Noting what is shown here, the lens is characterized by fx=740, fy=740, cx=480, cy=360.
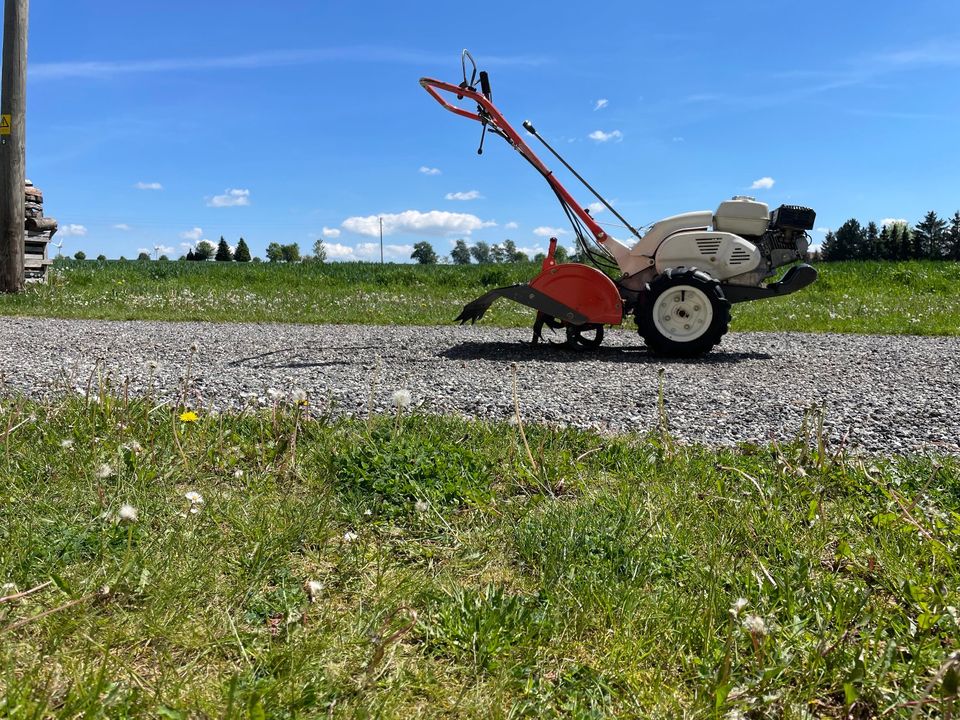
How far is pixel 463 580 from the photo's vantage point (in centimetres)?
233

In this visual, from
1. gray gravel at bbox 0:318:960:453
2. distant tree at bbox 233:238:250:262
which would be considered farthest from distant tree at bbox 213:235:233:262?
gray gravel at bbox 0:318:960:453

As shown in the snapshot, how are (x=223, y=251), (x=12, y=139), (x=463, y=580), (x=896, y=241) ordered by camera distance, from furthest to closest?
(x=223, y=251), (x=896, y=241), (x=12, y=139), (x=463, y=580)

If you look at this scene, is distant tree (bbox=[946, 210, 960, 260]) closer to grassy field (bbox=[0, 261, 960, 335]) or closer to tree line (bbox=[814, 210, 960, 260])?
tree line (bbox=[814, 210, 960, 260])

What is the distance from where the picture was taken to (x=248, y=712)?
5.15ft

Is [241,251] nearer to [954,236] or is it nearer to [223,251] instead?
[223,251]

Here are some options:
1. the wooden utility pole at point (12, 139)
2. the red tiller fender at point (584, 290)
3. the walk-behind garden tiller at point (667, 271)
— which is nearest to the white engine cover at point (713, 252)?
the walk-behind garden tiller at point (667, 271)

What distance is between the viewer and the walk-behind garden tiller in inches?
289

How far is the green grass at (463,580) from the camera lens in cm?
177

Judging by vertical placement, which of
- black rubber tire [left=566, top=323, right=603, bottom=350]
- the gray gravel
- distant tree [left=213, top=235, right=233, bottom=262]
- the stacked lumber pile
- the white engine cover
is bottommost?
the gray gravel

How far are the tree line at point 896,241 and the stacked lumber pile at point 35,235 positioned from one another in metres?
61.3

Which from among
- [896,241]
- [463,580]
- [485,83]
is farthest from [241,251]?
[463,580]

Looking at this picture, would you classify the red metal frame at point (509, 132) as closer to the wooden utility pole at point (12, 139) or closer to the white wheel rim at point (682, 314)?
the white wheel rim at point (682, 314)

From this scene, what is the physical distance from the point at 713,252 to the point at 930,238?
81207 mm

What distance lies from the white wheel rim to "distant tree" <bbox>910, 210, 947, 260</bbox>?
71.1 m
